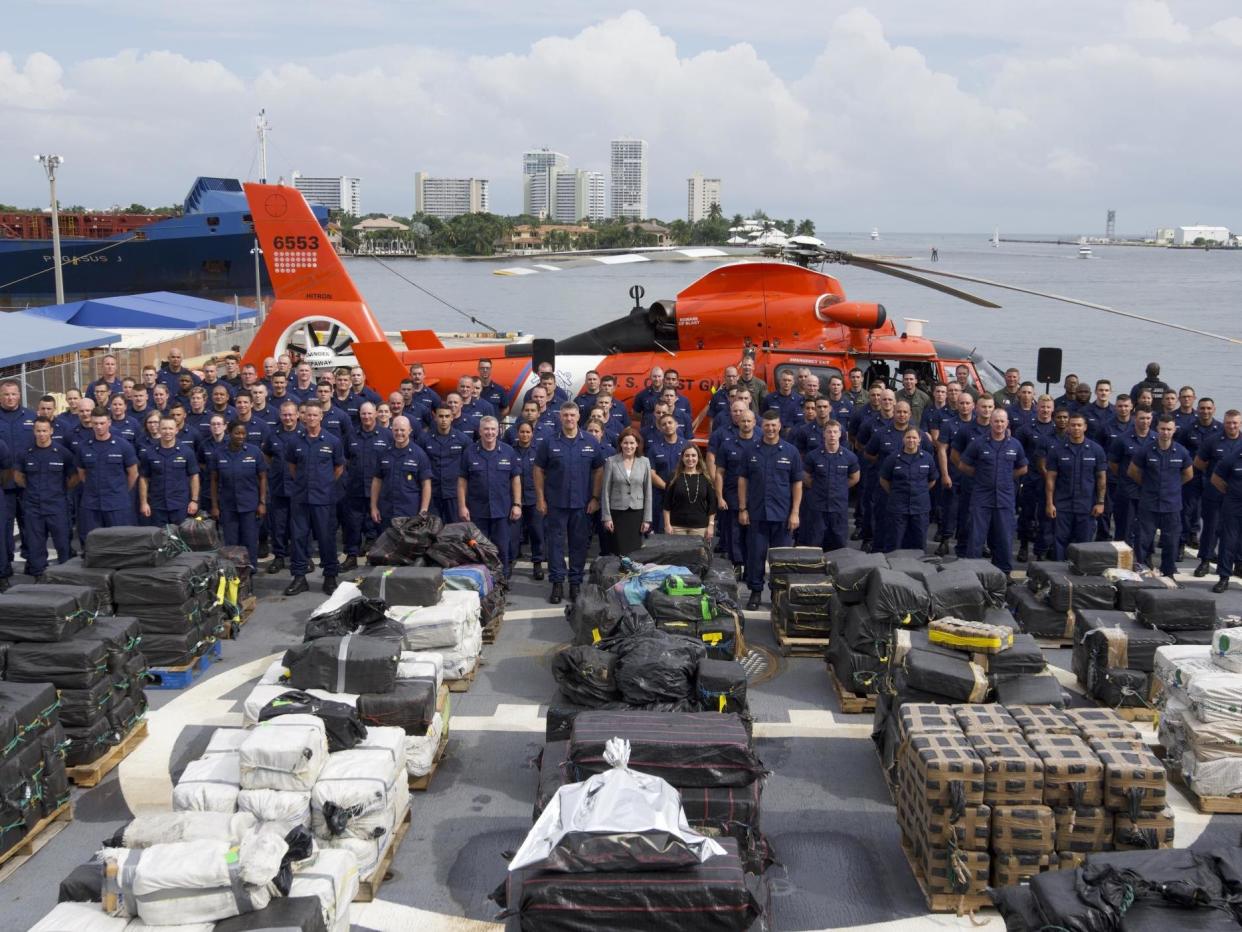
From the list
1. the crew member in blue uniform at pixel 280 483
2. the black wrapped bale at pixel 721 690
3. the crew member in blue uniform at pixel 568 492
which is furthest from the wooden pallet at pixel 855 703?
the crew member in blue uniform at pixel 280 483

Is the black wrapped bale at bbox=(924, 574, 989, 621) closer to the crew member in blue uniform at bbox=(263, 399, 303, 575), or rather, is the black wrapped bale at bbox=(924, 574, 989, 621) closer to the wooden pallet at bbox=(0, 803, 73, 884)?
the wooden pallet at bbox=(0, 803, 73, 884)

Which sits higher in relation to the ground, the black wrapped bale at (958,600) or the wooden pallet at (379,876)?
the black wrapped bale at (958,600)

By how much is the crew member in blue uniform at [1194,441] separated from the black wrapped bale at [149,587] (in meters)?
8.74

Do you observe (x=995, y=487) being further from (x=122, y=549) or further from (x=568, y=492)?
(x=122, y=549)

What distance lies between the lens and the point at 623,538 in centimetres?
906

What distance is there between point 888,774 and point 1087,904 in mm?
2421

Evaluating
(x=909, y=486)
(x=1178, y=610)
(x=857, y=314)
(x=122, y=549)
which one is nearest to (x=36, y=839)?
(x=122, y=549)

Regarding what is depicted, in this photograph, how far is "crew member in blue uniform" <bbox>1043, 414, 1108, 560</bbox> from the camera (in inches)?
384

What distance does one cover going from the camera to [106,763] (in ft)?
20.0

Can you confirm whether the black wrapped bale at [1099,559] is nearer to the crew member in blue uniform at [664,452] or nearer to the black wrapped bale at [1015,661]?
the black wrapped bale at [1015,661]

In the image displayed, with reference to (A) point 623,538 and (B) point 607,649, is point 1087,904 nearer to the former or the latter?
(B) point 607,649


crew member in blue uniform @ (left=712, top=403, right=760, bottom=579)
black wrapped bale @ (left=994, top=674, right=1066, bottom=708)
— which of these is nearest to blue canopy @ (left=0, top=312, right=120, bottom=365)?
crew member in blue uniform @ (left=712, top=403, right=760, bottom=579)

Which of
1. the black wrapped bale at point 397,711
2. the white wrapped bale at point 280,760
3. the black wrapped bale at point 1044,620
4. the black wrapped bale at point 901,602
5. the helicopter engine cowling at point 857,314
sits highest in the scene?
the helicopter engine cowling at point 857,314

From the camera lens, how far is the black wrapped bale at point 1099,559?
798cm
